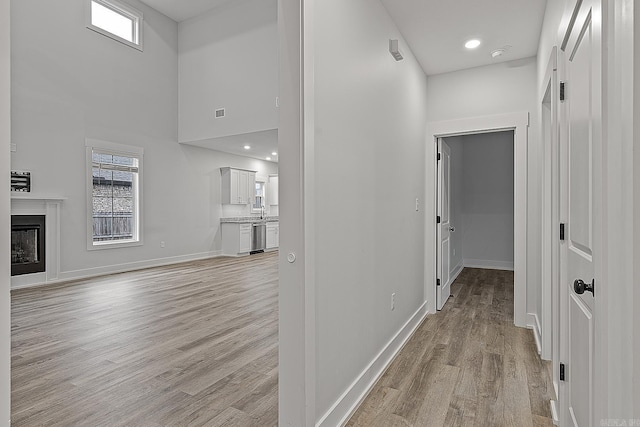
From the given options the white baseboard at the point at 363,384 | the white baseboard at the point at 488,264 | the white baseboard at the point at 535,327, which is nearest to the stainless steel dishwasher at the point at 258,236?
the white baseboard at the point at 488,264

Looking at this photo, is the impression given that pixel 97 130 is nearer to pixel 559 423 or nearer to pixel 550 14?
pixel 550 14

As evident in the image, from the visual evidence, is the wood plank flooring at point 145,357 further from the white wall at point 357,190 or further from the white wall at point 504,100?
the white wall at point 504,100

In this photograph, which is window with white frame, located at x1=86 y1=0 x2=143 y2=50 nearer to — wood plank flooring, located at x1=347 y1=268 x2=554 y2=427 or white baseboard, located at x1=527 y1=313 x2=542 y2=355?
wood plank flooring, located at x1=347 y1=268 x2=554 y2=427

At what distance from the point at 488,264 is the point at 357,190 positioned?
598cm

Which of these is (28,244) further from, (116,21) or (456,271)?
(456,271)

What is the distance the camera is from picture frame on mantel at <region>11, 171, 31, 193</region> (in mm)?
5047

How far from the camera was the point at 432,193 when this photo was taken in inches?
155

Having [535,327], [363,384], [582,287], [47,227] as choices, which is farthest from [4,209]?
[47,227]

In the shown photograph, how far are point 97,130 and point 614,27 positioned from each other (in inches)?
276

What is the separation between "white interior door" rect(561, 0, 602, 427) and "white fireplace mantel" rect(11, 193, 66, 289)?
20.8ft

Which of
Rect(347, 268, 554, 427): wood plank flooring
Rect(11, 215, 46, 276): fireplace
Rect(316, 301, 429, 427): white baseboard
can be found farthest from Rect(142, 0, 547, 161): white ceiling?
Rect(11, 215, 46, 276): fireplace

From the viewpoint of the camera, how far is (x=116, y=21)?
6598 mm

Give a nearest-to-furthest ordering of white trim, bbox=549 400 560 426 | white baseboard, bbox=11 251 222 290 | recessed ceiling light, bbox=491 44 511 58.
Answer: white trim, bbox=549 400 560 426, recessed ceiling light, bbox=491 44 511 58, white baseboard, bbox=11 251 222 290

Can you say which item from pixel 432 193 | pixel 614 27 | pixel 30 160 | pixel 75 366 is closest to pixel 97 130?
pixel 30 160
